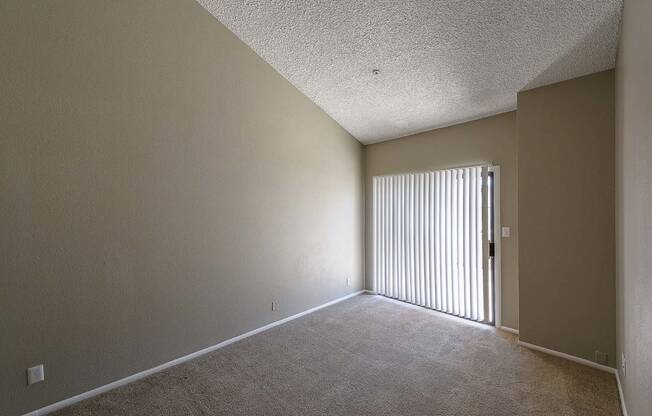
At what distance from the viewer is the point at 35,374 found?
6.58 feet

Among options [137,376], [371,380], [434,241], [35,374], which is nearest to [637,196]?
[371,380]

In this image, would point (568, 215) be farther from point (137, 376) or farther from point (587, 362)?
point (137, 376)

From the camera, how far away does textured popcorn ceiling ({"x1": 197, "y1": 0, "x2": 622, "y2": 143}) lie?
2.14m

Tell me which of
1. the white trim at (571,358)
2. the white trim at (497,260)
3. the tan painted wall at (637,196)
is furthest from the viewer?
the white trim at (497,260)

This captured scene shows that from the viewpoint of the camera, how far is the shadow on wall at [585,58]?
2.08 m

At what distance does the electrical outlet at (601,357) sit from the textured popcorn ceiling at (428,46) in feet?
8.15

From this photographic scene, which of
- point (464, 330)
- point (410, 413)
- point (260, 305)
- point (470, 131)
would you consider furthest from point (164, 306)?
point (470, 131)

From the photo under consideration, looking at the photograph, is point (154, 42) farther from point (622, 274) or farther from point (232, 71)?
point (622, 274)

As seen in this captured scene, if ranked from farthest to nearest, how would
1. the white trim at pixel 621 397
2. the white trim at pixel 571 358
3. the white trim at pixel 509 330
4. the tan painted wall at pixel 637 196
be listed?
the white trim at pixel 509 330 → the white trim at pixel 571 358 → the white trim at pixel 621 397 → the tan painted wall at pixel 637 196

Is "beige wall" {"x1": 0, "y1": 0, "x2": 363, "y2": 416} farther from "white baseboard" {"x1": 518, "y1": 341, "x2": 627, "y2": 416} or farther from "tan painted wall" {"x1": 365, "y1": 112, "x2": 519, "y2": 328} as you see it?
"white baseboard" {"x1": 518, "y1": 341, "x2": 627, "y2": 416}

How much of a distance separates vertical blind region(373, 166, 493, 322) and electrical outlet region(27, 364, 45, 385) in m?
3.99

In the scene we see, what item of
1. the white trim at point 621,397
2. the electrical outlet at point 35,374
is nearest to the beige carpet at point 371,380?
the white trim at point 621,397

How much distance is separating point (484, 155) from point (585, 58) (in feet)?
4.36

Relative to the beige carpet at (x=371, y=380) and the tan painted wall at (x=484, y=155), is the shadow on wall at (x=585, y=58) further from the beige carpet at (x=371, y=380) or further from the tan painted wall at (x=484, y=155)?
Answer: the beige carpet at (x=371, y=380)
